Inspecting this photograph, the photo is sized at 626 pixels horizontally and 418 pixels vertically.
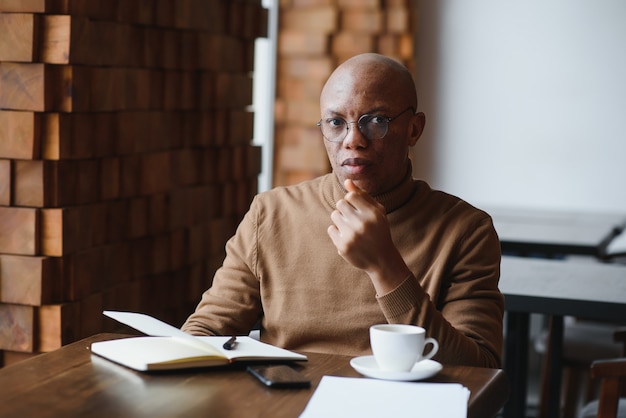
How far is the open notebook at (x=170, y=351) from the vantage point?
161cm

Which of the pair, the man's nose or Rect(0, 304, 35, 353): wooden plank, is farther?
Rect(0, 304, 35, 353): wooden plank

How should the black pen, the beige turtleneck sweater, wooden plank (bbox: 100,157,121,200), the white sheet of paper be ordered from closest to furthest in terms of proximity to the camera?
the white sheet of paper, the black pen, the beige turtleneck sweater, wooden plank (bbox: 100,157,121,200)

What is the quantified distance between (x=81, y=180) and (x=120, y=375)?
99 cm

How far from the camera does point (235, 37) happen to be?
3.41 meters

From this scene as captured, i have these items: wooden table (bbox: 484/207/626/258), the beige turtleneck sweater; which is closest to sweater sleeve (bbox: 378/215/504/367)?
the beige turtleneck sweater

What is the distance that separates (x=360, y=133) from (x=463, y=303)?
15.8 inches

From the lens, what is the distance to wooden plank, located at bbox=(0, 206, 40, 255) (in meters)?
2.34

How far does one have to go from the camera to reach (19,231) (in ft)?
7.72

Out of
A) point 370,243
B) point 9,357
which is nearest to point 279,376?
point 370,243

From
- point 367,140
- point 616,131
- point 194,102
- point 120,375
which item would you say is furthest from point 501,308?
point 616,131

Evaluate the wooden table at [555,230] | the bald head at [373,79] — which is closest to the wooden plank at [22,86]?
the bald head at [373,79]

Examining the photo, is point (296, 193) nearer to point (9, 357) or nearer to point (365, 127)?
point (365, 127)

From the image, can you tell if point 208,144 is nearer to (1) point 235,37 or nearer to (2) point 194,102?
(2) point 194,102

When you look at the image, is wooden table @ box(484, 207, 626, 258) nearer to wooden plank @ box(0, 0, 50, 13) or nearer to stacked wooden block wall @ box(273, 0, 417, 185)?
stacked wooden block wall @ box(273, 0, 417, 185)
